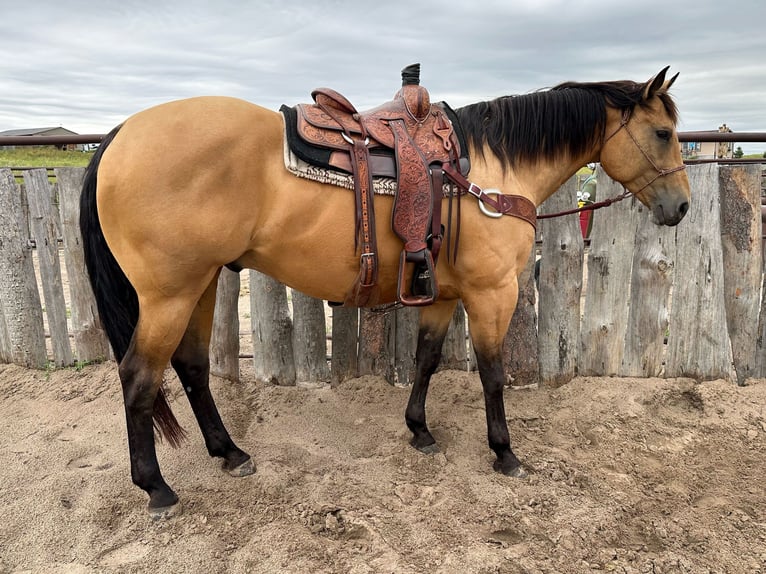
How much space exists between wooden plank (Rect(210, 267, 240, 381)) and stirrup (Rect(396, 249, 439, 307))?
4.82ft

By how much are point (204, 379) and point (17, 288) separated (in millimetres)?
2027

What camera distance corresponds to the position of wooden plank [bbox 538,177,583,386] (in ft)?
11.7

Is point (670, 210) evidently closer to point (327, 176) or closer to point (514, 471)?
point (514, 471)

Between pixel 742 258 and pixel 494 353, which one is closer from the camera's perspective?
pixel 494 353

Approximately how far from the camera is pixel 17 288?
12.5 ft

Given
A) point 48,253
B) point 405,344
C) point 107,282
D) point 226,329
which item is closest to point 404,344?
point 405,344

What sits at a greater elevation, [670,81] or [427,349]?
[670,81]

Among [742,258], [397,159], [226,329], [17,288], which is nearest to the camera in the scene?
[397,159]

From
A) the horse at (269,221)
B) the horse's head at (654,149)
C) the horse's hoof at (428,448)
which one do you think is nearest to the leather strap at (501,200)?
the horse at (269,221)

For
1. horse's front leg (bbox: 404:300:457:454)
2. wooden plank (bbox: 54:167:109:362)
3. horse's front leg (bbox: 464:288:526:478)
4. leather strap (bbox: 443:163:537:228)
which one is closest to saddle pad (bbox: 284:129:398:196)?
leather strap (bbox: 443:163:537:228)

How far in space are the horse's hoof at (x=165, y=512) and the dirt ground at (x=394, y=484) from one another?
33 millimetres

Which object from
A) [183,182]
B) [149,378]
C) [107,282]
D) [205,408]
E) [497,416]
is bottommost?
[497,416]

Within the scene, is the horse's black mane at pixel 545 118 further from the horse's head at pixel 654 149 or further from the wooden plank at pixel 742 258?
the wooden plank at pixel 742 258

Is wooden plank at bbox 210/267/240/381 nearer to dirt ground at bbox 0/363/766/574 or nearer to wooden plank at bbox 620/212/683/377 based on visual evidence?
dirt ground at bbox 0/363/766/574
